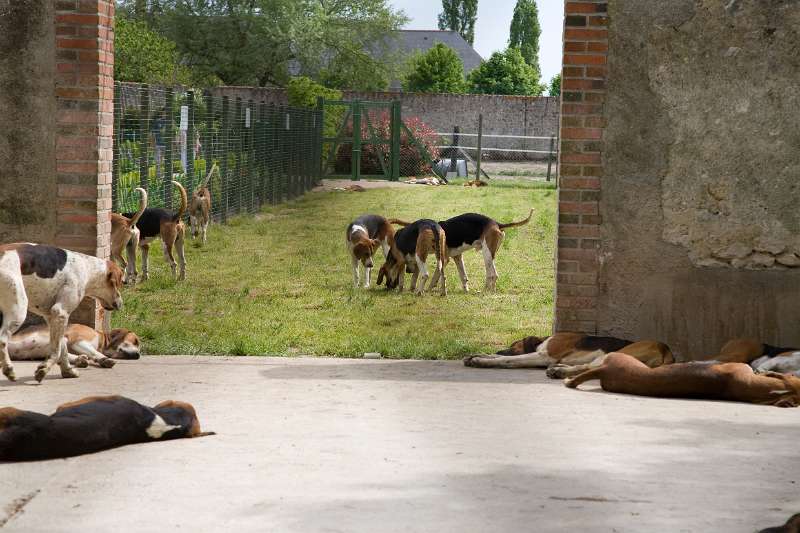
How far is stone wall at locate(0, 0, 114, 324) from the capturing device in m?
8.17

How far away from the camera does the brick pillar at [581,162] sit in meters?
8.12

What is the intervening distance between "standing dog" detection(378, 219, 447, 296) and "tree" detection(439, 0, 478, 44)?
232ft

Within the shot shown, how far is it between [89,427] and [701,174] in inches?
179

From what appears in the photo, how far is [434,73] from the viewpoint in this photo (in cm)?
5722

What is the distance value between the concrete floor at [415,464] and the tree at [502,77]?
5317cm

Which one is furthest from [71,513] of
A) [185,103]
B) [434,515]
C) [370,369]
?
[185,103]

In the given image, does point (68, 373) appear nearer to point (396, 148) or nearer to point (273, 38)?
point (396, 148)

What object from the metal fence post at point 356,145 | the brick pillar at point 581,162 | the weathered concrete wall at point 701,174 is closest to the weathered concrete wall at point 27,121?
the brick pillar at point 581,162

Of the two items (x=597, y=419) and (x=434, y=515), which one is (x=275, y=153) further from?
(x=434, y=515)

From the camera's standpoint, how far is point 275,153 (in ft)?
78.3

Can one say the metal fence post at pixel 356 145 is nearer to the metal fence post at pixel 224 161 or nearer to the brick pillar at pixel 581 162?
the metal fence post at pixel 224 161

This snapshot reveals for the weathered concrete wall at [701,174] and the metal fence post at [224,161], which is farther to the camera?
the metal fence post at [224,161]

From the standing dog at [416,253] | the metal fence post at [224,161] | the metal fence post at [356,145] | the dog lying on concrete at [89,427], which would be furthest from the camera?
the metal fence post at [356,145]

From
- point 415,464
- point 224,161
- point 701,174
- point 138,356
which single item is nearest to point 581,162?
point 701,174
